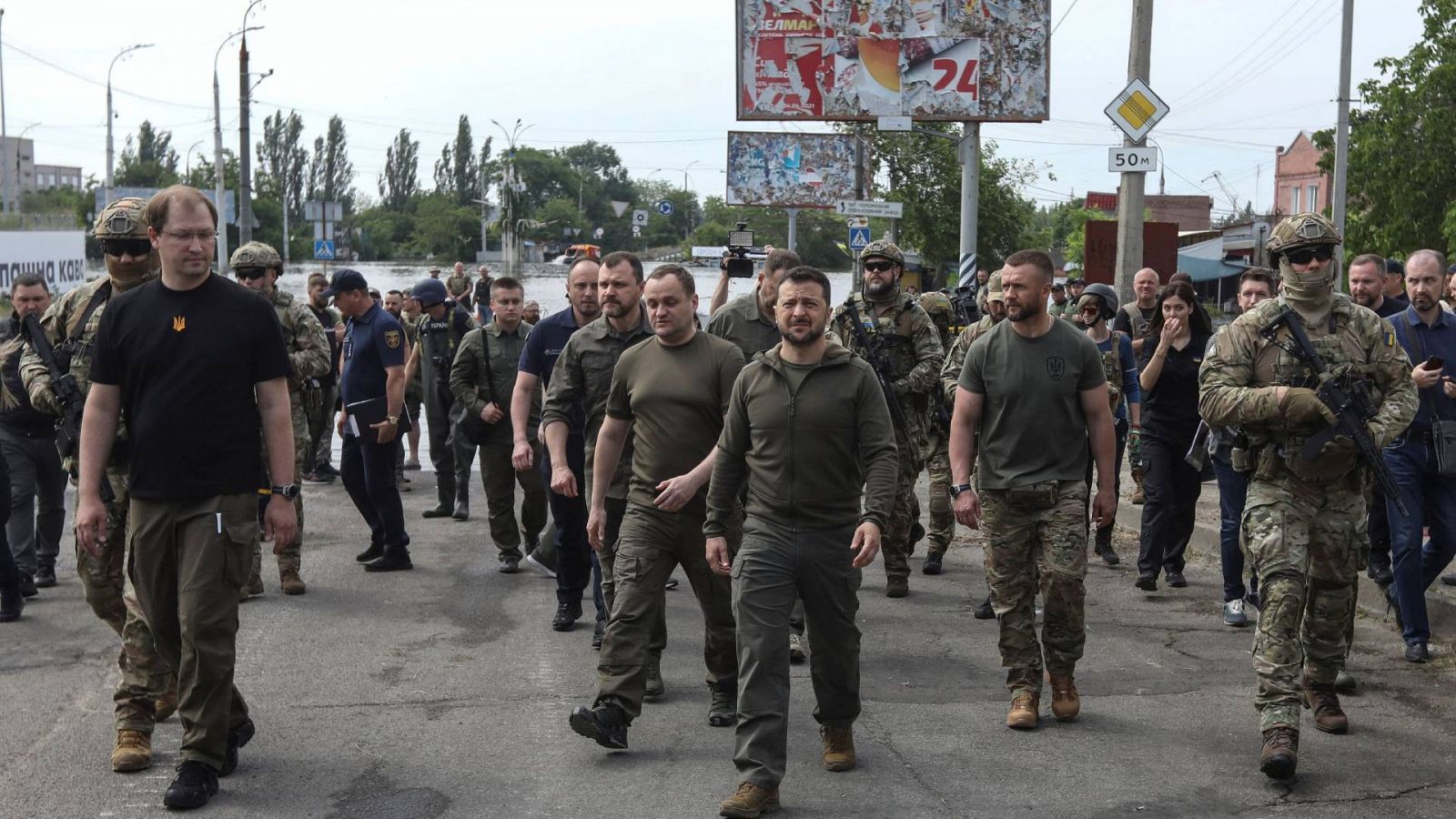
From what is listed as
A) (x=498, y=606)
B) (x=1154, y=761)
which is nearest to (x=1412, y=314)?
(x=1154, y=761)

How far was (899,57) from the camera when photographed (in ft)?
92.6

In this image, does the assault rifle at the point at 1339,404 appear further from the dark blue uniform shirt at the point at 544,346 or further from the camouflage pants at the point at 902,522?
the dark blue uniform shirt at the point at 544,346

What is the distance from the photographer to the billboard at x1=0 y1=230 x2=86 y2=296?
3092 cm

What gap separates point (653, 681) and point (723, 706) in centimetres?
56

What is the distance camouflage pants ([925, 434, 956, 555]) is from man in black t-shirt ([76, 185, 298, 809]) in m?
5.11

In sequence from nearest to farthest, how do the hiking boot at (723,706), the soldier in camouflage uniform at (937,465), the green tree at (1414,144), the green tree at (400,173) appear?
the hiking boot at (723,706) → the soldier in camouflage uniform at (937,465) → the green tree at (1414,144) → the green tree at (400,173)

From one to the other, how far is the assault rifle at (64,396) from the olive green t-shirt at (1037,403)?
411cm

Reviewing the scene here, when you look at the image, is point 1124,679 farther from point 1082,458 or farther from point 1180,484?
point 1180,484

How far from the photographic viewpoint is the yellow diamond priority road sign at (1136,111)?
14391 mm

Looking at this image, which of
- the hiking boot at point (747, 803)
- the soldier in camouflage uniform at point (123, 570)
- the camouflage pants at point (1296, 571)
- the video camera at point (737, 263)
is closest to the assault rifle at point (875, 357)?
the video camera at point (737, 263)

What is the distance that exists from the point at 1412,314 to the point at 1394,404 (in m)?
1.97

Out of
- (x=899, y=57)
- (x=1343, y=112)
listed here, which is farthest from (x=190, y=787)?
(x=1343, y=112)

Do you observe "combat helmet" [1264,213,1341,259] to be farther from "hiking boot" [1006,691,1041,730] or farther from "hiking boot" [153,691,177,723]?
"hiking boot" [153,691,177,723]

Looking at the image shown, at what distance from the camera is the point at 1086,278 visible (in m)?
→ 16.5
